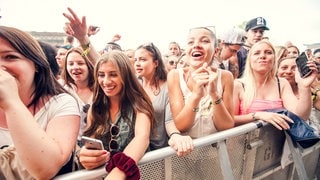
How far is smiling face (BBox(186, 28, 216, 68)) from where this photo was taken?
210cm

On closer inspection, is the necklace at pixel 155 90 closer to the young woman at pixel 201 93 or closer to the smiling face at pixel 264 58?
the young woman at pixel 201 93

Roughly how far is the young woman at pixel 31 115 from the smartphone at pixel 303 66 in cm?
218

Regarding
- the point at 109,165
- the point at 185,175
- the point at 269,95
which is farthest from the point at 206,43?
the point at 109,165

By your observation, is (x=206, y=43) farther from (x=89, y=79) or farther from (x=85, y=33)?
(x=89, y=79)

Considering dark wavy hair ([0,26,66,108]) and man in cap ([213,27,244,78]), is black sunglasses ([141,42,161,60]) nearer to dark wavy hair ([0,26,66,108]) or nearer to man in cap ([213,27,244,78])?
man in cap ([213,27,244,78])

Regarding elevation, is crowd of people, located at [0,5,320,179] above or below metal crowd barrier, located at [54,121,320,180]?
above

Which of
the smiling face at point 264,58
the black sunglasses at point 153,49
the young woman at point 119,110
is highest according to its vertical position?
the black sunglasses at point 153,49

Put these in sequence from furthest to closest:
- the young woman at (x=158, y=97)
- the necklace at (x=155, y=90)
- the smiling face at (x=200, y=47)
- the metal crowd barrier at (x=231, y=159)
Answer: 1. the necklace at (x=155, y=90)
2. the smiling face at (x=200, y=47)
3. the young woman at (x=158, y=97)
4. the metal crowd barrier at (x=231, y=159)

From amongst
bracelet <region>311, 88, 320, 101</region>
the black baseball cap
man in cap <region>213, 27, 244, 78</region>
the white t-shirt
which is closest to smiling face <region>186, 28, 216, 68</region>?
the white t-shirt

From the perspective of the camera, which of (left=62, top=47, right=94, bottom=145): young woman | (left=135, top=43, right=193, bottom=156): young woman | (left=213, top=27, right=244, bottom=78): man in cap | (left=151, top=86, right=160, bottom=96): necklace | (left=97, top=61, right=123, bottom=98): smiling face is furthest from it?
(left=213, top=27, right=244, bottom=78): man in cap

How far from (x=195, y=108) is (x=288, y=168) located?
49.6 inches

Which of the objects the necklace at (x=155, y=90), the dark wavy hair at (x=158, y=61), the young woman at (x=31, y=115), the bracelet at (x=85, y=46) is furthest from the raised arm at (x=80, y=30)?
the young woman at (x=31, y=115)

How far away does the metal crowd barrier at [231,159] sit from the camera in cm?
139

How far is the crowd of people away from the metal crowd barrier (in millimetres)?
80
